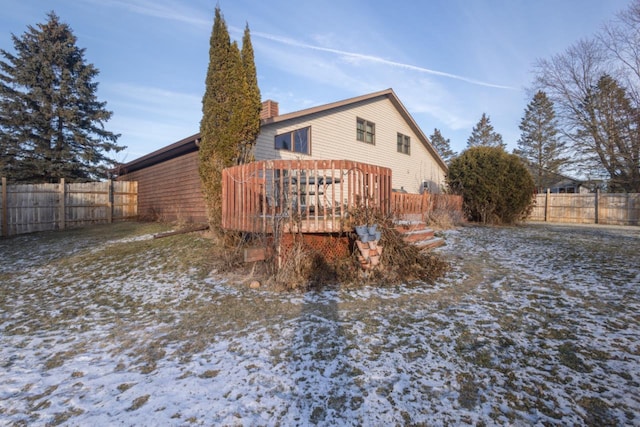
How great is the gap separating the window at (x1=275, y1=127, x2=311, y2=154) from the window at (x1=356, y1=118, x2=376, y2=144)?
331 cm

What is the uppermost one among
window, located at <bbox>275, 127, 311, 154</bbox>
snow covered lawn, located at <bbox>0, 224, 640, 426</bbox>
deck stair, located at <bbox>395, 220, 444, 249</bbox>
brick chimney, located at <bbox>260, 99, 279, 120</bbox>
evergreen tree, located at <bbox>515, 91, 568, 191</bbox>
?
evergreen tree, located at <bbox>515, 91, 568, 191</bbox>

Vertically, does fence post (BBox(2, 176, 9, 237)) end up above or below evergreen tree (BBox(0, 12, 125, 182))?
below

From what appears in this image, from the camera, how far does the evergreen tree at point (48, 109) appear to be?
601 inches

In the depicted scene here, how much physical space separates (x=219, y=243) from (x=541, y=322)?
241 inches

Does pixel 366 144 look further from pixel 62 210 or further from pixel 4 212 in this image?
pixel 4 212

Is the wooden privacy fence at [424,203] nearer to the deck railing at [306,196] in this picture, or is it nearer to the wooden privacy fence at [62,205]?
the deck railing at [306,196]

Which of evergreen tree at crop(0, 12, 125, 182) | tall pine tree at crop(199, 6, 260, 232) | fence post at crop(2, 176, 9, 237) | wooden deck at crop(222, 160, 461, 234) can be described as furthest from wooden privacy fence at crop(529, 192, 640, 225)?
evergreen tree at crop(0, 12, 125, 182)

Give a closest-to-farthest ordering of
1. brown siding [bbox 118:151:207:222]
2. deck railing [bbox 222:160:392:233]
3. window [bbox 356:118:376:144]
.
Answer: deck railing [bbox 222:160:392:233] < brown siding [bbox 118:151:207:222] < window [bbox 356:118:376:144]

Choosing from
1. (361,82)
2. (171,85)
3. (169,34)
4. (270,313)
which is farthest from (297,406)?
(361,82)

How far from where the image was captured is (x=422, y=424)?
182 centimetres

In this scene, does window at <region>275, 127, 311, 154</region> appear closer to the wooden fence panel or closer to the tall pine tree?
the tall pine tree

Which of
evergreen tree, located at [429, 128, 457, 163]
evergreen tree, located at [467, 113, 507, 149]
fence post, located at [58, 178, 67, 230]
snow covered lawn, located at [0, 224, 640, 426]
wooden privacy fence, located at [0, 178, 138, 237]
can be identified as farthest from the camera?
evergreen tree, located at [429, 128, 457, 163]

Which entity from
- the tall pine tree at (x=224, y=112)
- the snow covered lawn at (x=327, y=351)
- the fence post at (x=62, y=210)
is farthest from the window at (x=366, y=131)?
the fence post at (x=62, y=210)

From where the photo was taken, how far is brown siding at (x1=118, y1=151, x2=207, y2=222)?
34.7 feet
